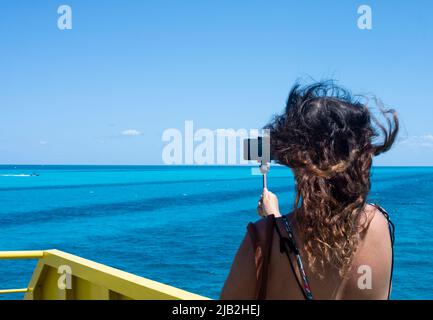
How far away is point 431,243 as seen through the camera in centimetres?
3130

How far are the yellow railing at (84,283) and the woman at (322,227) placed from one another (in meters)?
0.80

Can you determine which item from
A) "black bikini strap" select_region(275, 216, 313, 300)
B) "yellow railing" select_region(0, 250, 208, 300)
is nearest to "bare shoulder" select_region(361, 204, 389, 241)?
"black bikini strap" select_region(275, 216, 313, 300)

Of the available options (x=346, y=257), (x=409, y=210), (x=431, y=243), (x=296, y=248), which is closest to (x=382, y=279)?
(x=346, y=257)

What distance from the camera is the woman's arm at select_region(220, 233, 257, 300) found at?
1.29 m

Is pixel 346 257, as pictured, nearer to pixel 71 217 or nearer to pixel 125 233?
pixel 125 233

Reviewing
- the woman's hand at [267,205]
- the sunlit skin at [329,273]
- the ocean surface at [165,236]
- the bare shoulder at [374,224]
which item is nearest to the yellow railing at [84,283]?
the woman's hand at [267,205]

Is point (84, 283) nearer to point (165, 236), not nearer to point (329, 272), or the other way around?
point (329, 272)

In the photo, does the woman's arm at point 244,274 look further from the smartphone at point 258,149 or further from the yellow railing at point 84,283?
the yellow railing at point 84,283

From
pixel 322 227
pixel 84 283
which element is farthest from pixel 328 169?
pixel 84 283

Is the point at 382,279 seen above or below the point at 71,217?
above

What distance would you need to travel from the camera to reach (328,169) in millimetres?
1312

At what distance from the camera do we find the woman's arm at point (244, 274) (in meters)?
1.29

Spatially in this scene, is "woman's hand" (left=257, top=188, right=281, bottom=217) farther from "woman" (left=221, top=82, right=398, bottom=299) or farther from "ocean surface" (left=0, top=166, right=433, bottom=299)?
"ocean surface" (left=0, top=166, right=433, bottom=299)

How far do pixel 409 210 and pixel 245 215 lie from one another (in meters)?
16.1
